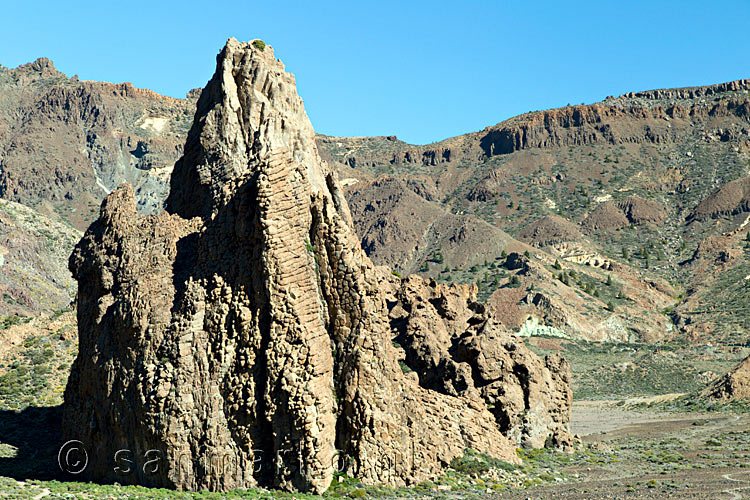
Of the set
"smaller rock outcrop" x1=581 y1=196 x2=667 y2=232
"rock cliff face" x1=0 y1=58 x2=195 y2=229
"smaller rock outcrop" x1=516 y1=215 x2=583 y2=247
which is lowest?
"smaller rock outcrop" x1=516 y1=215 x2=583 y2=247

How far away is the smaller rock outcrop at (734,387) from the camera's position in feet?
204

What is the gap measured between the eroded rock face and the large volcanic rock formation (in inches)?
259

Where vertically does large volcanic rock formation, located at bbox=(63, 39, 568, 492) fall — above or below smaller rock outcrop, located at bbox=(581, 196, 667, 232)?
below

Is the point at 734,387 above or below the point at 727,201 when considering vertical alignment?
below

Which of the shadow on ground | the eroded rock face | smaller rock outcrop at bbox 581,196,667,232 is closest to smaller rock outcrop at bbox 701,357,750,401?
the eroded rock face

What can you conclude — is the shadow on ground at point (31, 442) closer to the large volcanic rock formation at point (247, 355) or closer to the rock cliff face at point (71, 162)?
the large volcanic rock formation at point (247, 355)

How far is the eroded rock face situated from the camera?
35.2 meters

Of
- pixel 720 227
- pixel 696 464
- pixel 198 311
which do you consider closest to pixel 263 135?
pixel 198 311

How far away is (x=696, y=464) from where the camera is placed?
36.7m

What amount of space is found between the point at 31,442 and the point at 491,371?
1870 centimetres

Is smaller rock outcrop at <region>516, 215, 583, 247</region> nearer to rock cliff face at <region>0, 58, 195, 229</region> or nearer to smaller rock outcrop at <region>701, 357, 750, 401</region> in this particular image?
rock cliff face at <region>0, 58, 195, 229</region>

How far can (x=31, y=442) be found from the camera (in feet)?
107

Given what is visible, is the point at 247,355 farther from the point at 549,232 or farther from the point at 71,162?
the point at 71,162

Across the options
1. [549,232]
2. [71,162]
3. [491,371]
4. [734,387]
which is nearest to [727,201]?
[549,232]
